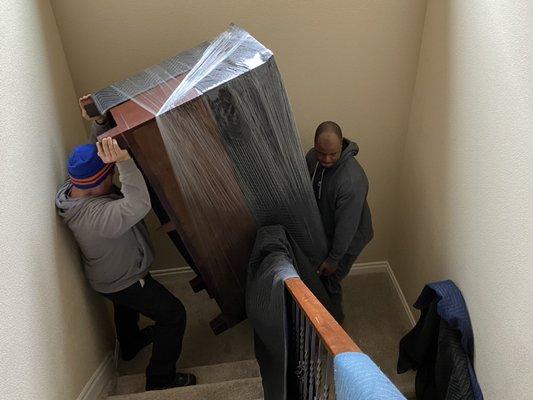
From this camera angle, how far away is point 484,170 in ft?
5.14

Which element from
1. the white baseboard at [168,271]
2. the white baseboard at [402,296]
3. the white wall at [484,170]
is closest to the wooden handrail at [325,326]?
the white wall at [484,170]

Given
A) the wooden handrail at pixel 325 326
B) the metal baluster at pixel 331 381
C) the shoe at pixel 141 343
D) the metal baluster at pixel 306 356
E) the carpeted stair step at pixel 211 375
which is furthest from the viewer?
the shoe at pixel 141 343

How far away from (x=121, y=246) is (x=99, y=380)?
2.04 ft

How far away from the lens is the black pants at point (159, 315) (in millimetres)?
1910

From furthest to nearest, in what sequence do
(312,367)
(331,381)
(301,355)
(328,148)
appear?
(328,148) < (301,355) < (312,367) < (331,381)

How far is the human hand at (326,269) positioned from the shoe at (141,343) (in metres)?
0.90

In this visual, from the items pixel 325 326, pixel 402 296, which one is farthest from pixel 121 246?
pixel 402 296

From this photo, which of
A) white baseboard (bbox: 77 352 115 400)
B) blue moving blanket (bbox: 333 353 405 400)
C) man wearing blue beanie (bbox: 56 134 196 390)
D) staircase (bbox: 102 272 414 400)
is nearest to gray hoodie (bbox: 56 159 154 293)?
man wearing blue beanie (bbox: 56 134 196 390)

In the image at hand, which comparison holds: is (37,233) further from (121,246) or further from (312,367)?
(312,367)

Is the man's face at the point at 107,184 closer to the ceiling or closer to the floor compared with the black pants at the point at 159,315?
closer to the ceiling

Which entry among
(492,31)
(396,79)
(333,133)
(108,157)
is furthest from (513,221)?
(108,157)

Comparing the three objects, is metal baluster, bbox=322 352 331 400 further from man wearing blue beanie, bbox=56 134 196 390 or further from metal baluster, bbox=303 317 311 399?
man wearing blue beanie, bbox=56 134 196 390

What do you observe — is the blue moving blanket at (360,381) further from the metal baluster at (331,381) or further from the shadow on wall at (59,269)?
the shadow on wall at (59,269)

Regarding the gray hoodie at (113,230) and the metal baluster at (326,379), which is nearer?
the metal baluster at (326,379)
